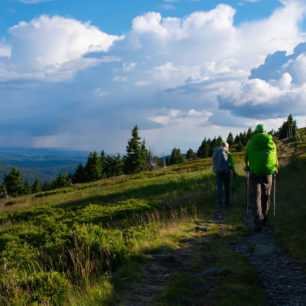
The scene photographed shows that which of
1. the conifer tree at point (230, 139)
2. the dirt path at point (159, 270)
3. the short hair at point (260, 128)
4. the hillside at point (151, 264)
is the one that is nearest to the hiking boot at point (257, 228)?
the hillside at point (151, 264)

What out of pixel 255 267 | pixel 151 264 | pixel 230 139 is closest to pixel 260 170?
pixel 255 267

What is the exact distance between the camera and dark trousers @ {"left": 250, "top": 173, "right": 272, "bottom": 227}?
7320mm

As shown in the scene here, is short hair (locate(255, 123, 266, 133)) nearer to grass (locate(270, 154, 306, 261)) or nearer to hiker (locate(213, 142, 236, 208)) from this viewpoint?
grass (locate(270, 154, 306, 261))

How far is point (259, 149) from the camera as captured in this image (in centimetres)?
743

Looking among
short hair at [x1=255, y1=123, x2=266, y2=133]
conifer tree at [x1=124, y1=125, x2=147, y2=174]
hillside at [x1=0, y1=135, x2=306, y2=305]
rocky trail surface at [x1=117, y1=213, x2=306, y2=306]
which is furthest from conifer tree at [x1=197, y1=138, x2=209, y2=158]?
rocky trail surface at [x1=117, y1=213, x2=306, y2=306]

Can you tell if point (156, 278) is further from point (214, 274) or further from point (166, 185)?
point (166, 185)

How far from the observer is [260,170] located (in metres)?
7.33

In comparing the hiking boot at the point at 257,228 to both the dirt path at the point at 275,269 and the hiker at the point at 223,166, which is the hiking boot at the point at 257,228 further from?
the hiker at the point at 223,166

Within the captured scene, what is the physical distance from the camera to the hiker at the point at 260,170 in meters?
7.32

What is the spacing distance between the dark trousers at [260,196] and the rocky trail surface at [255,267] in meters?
0.69

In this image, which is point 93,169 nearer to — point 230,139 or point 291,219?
point 291,219

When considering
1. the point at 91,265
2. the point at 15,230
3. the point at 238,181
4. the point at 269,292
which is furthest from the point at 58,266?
the point at 238,181

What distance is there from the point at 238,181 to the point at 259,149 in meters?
9.11

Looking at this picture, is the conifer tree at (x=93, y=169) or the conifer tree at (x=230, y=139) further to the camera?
the conifer tree at (x=230, y=139)
